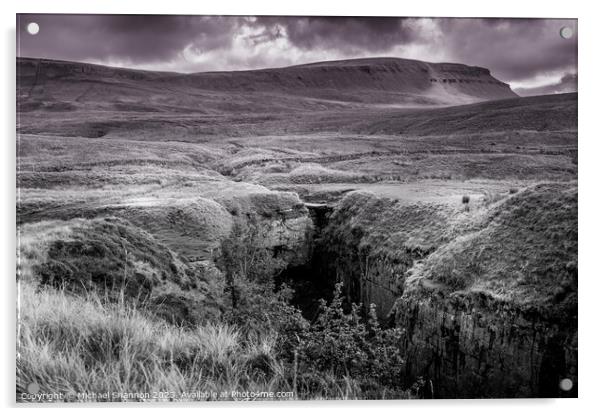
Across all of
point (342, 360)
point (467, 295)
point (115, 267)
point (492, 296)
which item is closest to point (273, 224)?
point (115, 267)

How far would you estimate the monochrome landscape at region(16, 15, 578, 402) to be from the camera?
17.6ft

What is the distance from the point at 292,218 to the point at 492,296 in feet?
12.9

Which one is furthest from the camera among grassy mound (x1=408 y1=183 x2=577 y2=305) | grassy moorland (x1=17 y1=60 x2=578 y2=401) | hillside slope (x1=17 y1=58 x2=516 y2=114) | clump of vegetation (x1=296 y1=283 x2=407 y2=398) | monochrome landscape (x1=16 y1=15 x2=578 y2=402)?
hillside slope (x1=17 y1=58 x2=516 y2=114)

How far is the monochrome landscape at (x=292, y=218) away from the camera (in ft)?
17.6

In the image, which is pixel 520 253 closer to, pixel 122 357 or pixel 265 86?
pixel 265 86

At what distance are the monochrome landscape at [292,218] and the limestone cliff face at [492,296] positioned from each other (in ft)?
0.09

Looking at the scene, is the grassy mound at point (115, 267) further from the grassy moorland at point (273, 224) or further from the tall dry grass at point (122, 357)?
the tall dry grass at point (122, 357)

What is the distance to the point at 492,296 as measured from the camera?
660 cm

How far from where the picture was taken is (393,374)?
607 cm

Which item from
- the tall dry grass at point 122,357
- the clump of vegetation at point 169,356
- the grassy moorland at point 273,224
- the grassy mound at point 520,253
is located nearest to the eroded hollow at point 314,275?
the grassy moorland at point 273,224

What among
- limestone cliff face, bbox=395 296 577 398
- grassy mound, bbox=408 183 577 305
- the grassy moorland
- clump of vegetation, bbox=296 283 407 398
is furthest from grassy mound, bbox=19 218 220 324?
grassy mound, bbox=408 183 577 305

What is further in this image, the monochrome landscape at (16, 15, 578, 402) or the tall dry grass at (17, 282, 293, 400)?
the monochrome landscape at (16, 15, 578, 402)

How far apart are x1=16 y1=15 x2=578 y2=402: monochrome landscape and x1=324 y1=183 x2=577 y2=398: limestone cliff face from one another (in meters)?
0.03

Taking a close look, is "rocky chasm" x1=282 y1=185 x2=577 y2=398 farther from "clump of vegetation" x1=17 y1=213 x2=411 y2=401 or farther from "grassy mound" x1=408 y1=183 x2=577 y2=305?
"clump of vegetation" x1=17 y1=213 x2=411 y2=401
